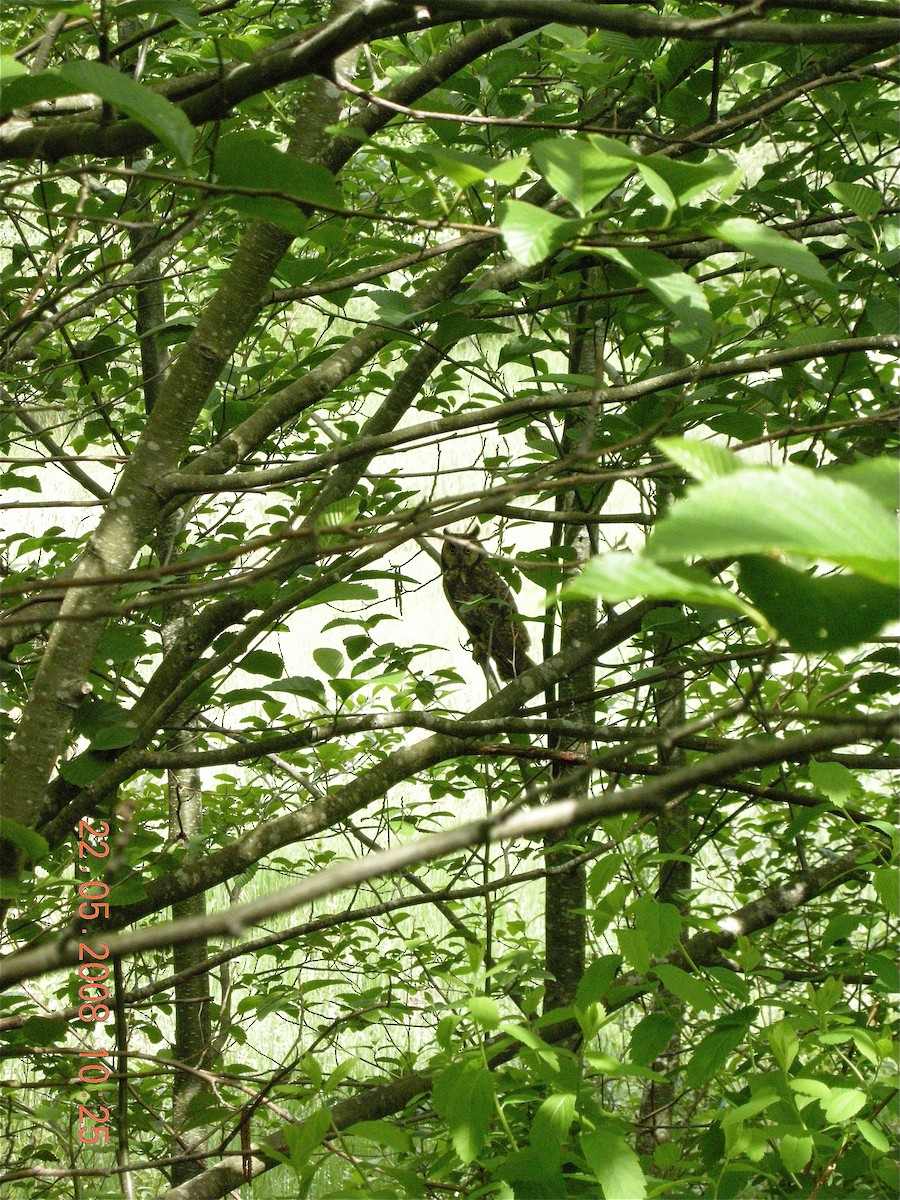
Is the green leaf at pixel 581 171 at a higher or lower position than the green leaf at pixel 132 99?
lower

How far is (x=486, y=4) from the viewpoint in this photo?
0.55m

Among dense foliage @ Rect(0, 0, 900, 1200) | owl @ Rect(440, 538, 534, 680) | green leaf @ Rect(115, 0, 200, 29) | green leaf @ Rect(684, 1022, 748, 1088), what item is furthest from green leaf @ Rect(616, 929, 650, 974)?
owl @ Rect(440, 538, 534, 680)

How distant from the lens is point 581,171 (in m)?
0.49

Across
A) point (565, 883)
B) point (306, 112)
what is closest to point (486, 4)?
point (306, 112)

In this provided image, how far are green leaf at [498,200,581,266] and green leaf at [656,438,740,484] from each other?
6.5 inches

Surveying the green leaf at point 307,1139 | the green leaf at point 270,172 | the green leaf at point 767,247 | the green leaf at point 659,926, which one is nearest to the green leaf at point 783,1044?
the green leaf at point 659,926

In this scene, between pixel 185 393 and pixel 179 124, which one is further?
pixel 185 393

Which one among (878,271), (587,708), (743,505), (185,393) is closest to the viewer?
(743,505)

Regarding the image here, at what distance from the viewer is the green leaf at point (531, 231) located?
48 cm

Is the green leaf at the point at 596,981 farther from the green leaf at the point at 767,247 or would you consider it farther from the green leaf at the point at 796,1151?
the green leaf at the point at 767,247

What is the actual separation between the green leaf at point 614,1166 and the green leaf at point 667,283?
1.92ft

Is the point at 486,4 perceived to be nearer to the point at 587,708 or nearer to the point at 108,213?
the point at 108,213

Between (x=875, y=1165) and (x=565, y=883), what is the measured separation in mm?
1014

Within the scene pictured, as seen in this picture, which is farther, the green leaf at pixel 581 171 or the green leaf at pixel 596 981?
the green leaf at pixel 596 981
